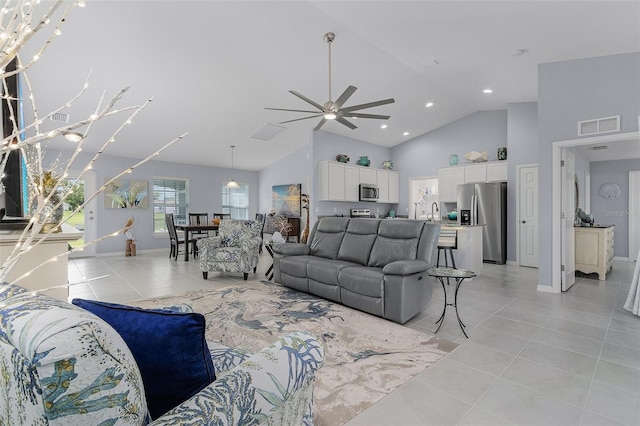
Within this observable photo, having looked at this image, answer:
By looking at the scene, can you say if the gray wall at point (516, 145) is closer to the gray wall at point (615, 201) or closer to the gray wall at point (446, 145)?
the gray wall at point (446, 145)

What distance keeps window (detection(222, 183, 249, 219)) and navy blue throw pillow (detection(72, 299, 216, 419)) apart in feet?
30.0

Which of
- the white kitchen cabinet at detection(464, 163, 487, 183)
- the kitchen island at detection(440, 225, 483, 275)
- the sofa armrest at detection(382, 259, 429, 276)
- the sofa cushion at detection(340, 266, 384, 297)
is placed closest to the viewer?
the sofa armrest at detection(382, 259, 429, 276)

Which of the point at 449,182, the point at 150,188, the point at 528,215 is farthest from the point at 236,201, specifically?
the point at 528,215

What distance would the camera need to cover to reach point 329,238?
4.26m

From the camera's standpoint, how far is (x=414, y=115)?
690 cm

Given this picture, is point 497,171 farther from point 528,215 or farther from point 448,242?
point 448,242

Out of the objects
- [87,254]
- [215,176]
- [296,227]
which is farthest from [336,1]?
[87,254]

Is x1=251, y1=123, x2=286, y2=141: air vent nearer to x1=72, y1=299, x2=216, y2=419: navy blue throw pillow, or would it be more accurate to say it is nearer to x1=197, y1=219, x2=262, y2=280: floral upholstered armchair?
x1=197, y1=219, x2=262, y2=280: floral upholstered armchair

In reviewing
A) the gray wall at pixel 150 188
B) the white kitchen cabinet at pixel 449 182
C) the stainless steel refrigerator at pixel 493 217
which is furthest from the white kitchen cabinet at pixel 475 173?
the gray wall at pixel 150 188

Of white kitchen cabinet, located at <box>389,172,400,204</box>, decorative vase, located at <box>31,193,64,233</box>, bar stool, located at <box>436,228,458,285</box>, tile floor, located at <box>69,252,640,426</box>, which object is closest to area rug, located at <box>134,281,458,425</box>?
tile floor, located at <box>69,252,640,426</box>

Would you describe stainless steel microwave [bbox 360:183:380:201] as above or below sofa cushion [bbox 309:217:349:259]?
above

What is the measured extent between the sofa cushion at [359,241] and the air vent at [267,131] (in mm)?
3604

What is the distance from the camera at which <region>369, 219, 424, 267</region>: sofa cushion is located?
3.43 m

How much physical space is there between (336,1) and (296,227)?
5.91 m
